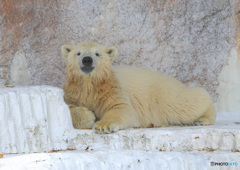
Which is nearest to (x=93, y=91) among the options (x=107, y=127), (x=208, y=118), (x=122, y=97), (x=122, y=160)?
(x=122, y=97)

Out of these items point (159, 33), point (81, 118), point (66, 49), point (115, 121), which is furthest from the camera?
point (159, 33)

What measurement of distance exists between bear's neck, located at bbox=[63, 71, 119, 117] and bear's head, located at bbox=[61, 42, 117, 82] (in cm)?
6

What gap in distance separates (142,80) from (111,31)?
0.93 meters

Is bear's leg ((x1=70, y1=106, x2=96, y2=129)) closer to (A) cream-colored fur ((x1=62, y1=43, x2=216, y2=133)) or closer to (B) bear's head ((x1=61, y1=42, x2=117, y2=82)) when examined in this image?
(A) cream-colored fur ((x1=62, y1=43, x2=216, y2=133))

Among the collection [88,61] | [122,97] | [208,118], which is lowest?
[208,118]

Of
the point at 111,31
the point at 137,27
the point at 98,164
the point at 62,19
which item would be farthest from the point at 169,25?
the point at 98,164

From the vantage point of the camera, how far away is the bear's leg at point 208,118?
491cm

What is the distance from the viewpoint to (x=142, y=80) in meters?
5.04

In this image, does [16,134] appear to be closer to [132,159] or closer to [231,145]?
[132,159]

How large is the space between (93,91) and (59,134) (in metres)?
0.81

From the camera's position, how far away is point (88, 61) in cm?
451

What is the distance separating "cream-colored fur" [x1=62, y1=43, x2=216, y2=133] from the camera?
4410mm

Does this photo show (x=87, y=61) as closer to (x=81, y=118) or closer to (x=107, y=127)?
(x=81, y=118)

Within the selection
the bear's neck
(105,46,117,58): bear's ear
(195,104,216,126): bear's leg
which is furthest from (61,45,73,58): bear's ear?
(195,104,216,126): bear's leg
